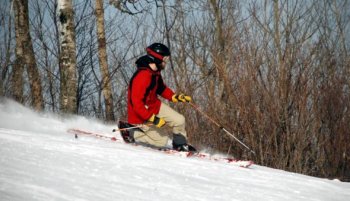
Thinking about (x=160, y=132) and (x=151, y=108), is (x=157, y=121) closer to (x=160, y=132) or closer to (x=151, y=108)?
(x=151, y=108)

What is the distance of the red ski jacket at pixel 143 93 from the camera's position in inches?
212

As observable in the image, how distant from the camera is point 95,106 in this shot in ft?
44.5

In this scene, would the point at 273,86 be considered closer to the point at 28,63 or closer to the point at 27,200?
the point at 27,200

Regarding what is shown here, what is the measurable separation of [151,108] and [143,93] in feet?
1.28

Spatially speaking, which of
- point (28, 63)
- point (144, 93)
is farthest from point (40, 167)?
point (28, 63)

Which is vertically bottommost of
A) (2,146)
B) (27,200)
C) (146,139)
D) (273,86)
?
(27,200)

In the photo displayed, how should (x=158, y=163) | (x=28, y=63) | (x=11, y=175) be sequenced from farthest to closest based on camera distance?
(x=28, y=63) → (x=158, y=163) → (x=11, y=175)

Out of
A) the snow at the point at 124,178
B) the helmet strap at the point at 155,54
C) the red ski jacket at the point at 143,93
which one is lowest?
the snow at the point at 124,178

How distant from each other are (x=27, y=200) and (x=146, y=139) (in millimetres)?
3372

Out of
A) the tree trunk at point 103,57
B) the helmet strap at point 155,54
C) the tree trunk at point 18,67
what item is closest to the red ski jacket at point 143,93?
the helmet strap at point 155,54

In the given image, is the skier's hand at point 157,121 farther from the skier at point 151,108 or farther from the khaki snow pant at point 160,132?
the khaki snow pant at point 160,132

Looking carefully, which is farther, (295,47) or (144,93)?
(295,47)

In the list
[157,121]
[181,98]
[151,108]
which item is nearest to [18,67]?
A: [151,108]

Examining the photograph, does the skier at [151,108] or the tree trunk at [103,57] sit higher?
the tree trunk at [103,57]
